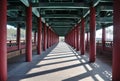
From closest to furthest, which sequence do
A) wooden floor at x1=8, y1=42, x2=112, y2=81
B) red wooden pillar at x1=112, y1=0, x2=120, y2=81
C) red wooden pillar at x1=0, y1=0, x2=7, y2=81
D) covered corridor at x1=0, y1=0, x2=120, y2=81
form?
red wooden pillar at x1=112, y1=0, x2=120, y2=81 < red wooden pillar at x1=0, y1=0, x2=7, y2=81 < covered corridor at x1=0, y1=0, x2=120, y2=81 < wooden floor at x1=8, y1=42, x2=112, y2=81

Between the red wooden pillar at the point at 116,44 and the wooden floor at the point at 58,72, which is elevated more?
the red wooden pillar at the point at 116,44

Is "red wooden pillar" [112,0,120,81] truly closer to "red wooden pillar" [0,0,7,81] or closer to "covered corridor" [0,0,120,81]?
"covered corridor" [0,0,120,81]

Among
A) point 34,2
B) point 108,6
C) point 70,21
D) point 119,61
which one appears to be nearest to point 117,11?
point 119,61

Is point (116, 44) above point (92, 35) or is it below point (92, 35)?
below

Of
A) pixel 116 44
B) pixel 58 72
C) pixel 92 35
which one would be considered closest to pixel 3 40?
pixel 58 72

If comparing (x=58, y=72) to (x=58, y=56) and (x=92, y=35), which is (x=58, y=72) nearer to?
(x=92, y=35)

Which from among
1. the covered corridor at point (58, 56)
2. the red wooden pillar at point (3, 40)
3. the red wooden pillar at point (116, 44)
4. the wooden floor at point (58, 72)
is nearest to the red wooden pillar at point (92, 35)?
the covered corridor at point (58, 56)

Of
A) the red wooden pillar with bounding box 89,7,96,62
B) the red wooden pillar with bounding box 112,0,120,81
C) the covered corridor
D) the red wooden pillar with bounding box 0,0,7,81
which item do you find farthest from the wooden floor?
the red wooden pillar with bounding box 89,7,96,62

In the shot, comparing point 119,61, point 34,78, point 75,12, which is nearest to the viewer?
point 119,61

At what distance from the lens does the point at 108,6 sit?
1628 centimetres

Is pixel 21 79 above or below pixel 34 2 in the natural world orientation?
below

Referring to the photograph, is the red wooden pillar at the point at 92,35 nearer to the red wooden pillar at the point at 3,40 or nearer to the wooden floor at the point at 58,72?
the wooden floor at the point at 58,72

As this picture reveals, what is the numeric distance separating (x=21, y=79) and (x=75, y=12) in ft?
52.1

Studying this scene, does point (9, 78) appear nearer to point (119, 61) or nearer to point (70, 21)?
point (119, 61)
